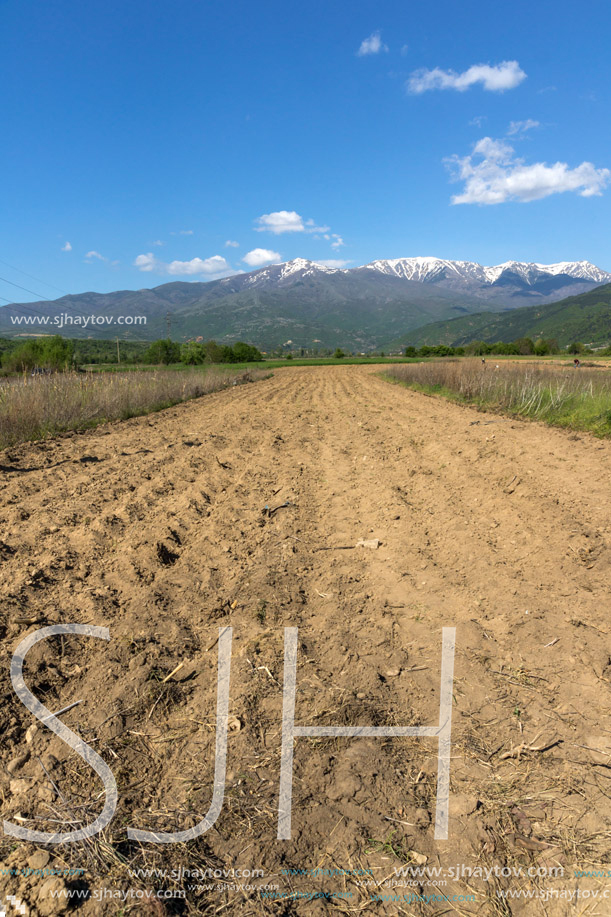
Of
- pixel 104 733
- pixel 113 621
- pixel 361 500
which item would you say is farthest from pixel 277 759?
pixel 361 500

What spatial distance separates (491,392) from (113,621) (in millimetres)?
16698

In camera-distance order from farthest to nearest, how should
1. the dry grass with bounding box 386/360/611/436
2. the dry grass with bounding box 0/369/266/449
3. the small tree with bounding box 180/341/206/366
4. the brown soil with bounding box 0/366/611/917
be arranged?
the small tree with bounding box 180/341/206/366 → the dry grass with bounding box 386/360/611/436 → the dry grass with bounding box 0/369/266/449 → the brown soil with bounding box 0/366/611/917

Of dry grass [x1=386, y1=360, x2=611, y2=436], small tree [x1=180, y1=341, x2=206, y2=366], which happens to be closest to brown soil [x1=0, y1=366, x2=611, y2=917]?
dry grass [x1=386, y1=360, x2=611, y2=436]

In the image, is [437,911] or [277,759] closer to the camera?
[437,911]

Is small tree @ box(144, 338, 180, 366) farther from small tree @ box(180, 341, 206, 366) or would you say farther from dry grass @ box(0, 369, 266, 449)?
dry grass @ box(0, 369, 266, 449)

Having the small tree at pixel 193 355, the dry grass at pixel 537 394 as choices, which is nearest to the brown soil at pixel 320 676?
the dry grass at pixel 537 394

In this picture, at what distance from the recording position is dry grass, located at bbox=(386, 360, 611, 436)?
463 inches

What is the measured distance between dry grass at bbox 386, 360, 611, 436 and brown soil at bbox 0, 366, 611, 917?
5.96 metres

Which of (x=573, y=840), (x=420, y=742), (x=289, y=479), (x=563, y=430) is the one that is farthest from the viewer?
(x=563, y=430)

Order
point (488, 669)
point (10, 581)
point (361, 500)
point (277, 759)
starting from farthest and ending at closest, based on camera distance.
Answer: point (361, 500) → point (10, 581) → point (488, 669) → point (277, 759)

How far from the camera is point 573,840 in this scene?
1865 mm

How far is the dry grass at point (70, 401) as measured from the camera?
9.92 meters

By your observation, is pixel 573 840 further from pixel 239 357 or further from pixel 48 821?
pixel 239 357

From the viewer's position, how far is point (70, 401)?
39.4ft
